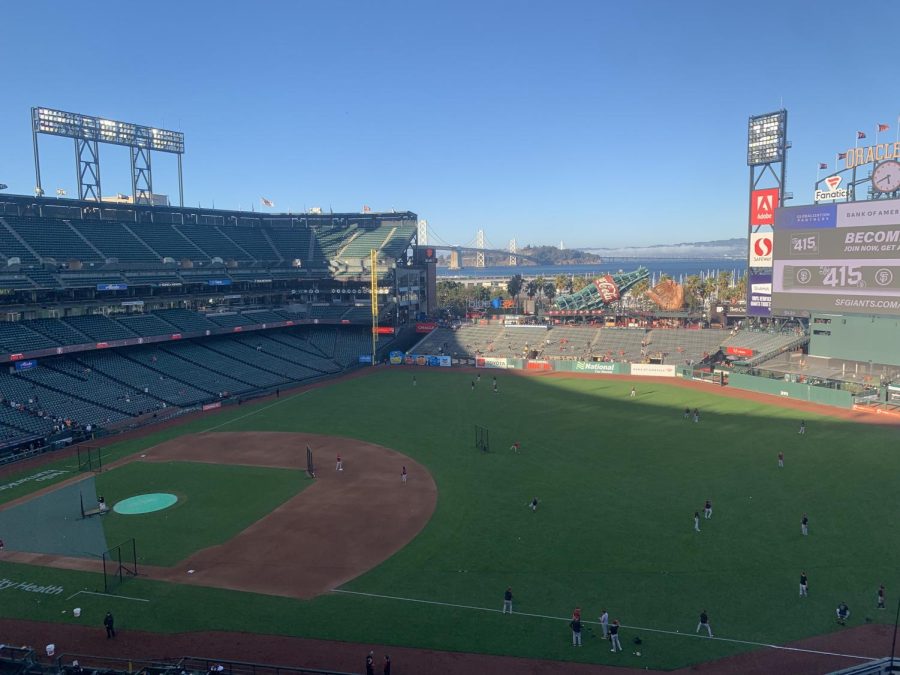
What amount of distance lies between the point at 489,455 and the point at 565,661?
857 inches

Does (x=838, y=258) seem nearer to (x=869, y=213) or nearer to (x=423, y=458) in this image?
(x=869, y=213)

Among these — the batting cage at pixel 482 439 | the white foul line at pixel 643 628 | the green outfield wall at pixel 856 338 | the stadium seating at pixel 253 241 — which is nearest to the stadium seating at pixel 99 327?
the stadium seating at pixel 253 241

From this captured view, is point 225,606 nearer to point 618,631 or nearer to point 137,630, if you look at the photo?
point 137,630

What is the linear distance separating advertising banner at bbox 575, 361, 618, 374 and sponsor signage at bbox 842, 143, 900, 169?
31.0 metres

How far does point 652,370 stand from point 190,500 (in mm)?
53733

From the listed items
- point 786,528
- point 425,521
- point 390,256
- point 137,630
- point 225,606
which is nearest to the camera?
point 137,630

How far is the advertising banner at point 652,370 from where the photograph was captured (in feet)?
231

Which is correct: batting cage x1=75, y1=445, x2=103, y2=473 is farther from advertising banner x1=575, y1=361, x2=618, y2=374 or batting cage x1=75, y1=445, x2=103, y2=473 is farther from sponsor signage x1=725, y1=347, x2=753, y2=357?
sponsor signage x1=725, y1=347, x2=753, y2=357

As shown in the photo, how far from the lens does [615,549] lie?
2623 centimetres

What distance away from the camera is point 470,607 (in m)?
22.2

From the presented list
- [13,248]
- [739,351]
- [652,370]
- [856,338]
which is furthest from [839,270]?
[13,248]

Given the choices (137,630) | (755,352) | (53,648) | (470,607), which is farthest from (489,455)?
(755,352)

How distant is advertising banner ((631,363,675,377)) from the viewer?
70.4 metres

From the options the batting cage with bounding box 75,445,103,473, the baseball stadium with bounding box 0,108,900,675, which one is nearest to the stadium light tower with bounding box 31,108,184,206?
the baseball stadium with bounding box 0,108,900,675
